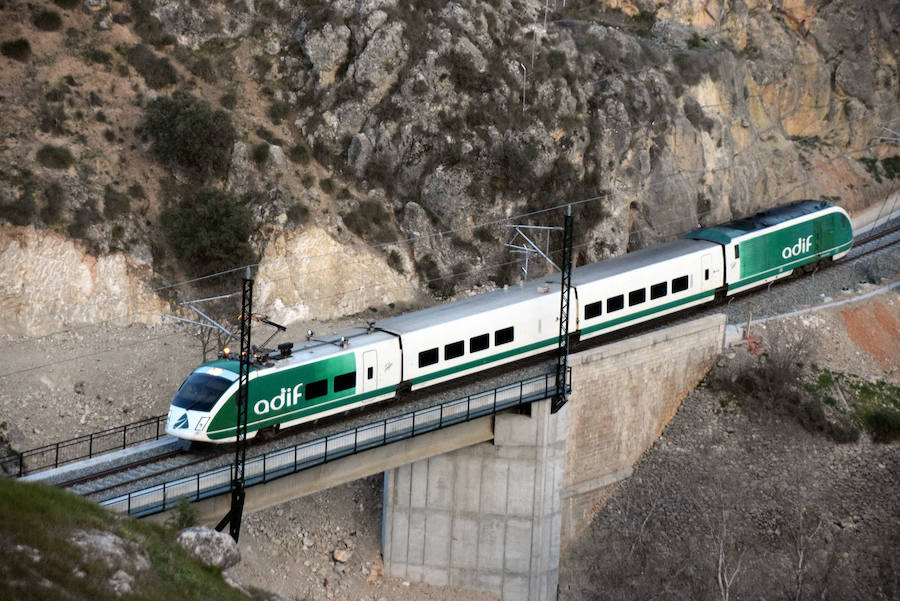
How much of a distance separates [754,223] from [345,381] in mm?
22042

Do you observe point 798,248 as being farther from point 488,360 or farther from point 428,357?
point 428,357

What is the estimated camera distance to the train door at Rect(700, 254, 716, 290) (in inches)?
1965

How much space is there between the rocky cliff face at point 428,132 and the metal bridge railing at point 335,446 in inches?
582

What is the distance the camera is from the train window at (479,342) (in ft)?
141

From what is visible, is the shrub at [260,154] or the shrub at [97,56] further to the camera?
the shrub at [97,56]

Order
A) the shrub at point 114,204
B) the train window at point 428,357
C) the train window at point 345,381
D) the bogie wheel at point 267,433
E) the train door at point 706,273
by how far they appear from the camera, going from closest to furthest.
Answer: the bogie wheel at point 267,433
the train window at point 345,381
the train window at point 428,357
the train door at point 706,273
the shrub at point 114,204

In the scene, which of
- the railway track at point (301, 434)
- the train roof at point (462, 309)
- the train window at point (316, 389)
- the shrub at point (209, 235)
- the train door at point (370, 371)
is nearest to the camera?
the railway track at point (301, 434)

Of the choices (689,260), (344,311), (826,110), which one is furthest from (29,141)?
(826,110)

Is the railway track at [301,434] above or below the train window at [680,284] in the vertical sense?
below

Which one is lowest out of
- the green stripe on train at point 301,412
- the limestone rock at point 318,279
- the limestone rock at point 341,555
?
the limestone rock at point 341,555

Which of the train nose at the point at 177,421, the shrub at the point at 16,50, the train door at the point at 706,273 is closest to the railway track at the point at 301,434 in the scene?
the train nose at the point at 177,421

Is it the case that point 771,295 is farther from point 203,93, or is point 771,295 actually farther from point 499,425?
point 203,93

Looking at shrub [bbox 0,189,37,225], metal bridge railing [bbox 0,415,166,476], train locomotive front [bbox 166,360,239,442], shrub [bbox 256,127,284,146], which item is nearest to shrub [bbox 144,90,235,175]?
shrub [bbox 256,127,284,146]

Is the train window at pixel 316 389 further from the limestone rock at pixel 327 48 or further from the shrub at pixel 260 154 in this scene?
the limestone rock at pixel 327 48
